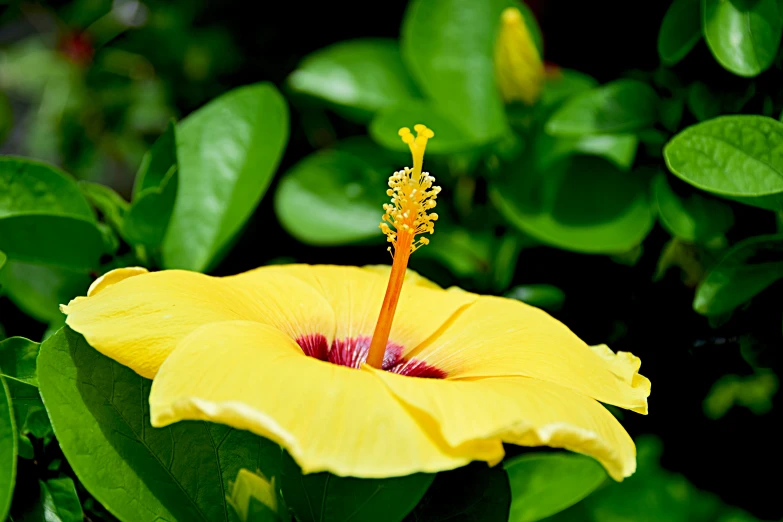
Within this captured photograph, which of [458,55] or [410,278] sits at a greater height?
[458,55]

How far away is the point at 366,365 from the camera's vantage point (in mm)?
847

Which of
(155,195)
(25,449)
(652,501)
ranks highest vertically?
(155,195)

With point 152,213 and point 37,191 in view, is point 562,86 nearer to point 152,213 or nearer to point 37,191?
point 152,213

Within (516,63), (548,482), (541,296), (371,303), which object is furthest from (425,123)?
(548,482)

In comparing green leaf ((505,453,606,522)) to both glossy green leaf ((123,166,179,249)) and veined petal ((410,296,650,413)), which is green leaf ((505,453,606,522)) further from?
glossy green leaf ((123,166,179,249))

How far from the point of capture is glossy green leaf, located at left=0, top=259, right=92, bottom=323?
4.42 feet

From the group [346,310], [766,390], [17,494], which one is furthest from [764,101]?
[17,494]

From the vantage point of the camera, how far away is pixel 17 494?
0.90 metres

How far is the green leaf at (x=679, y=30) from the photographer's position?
A: 1.27 m

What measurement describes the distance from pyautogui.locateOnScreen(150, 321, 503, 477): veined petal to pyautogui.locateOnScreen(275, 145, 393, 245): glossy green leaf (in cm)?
83

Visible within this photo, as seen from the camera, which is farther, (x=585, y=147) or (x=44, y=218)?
(x=585, y=147)

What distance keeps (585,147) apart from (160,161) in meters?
0.90

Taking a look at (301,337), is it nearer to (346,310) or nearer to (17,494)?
(346,310)

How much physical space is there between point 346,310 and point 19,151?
2.56 m
